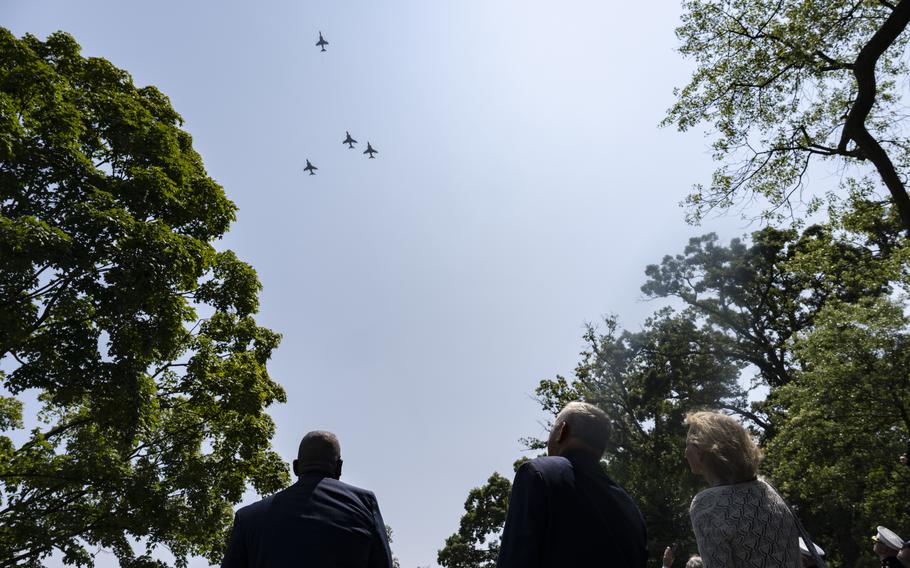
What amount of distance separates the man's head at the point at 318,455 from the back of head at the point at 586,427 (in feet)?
4.61

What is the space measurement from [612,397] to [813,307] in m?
10.7

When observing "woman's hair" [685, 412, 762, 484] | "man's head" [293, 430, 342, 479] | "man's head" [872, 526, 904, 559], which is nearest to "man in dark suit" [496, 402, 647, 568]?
"woman's hair" [685, 412, 762, 484]

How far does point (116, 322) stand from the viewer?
1077 centimetres

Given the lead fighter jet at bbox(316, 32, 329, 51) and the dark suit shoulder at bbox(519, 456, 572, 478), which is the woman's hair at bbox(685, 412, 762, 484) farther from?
→ the lead fighter jet at bbox(316, 32, 329, 51)

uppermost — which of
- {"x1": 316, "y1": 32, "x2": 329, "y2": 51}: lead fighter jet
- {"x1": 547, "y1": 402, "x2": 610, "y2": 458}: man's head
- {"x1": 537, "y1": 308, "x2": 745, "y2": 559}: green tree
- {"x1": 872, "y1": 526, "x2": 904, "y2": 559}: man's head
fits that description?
{"x1": 316, "y1": 32, "x2": 329, "y2": 51}: lead fighter jet

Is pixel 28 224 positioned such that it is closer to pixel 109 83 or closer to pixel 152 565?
pixel 109 83

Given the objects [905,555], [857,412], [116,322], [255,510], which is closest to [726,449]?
[255,510]

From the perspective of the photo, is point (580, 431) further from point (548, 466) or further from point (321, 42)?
point (321, 42)

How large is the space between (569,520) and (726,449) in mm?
968

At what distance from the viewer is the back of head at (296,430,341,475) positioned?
11.4 ft

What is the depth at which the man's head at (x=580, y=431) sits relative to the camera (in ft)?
9.26

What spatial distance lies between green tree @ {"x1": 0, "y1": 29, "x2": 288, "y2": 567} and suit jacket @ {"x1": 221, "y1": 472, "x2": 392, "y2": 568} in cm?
821

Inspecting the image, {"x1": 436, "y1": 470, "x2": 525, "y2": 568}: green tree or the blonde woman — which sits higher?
{"x1": 436, "y1": 470, "x2": 525, "y2": 568}: green tree

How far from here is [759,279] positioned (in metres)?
29.7
